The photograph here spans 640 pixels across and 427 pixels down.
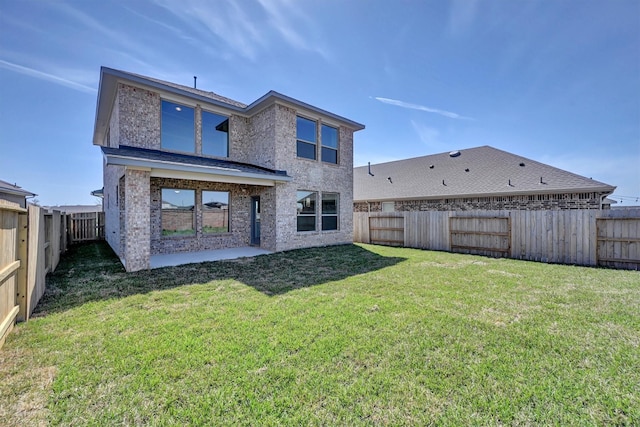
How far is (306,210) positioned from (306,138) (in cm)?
318

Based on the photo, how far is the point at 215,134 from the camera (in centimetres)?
1100

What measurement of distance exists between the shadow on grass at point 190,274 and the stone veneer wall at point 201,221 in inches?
60.4

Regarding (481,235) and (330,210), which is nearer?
(481,235)

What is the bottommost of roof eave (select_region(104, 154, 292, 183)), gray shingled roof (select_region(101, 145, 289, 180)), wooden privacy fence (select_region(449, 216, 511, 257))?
wooden privacy fence (select_region(449, 216, 511, 257))

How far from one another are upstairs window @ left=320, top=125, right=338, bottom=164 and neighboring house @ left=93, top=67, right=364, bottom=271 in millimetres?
48

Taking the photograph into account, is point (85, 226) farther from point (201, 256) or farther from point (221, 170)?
point (221, 170)

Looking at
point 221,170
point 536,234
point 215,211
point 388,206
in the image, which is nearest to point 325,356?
point 221,170

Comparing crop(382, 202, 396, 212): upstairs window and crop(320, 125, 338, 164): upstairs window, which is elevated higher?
crop(320, 125, 338, 164): upstairs window

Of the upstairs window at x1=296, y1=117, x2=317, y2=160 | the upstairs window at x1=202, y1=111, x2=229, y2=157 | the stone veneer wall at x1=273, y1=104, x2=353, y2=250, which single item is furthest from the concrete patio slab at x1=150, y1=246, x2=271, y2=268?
the upstairs window at x1=296, y1=117, x2=317, y2=160

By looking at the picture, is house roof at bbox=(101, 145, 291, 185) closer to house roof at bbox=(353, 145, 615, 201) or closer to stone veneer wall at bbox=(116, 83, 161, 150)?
stone veneer wall at bbox=(116, 83, 161, 150)

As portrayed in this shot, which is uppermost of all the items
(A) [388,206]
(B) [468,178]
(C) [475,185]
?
(B) [468,178]

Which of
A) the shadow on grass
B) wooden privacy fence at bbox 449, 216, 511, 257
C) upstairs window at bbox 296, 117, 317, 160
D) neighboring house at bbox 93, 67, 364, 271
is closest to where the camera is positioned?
the shadow on grass

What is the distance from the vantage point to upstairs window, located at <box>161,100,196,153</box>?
31.8 feet

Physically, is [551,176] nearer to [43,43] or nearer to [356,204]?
[356,204]
